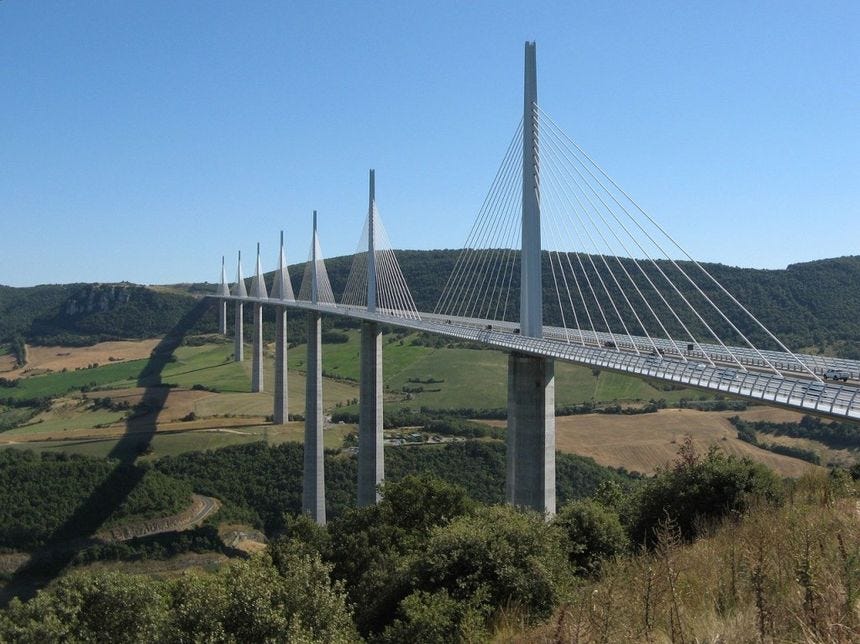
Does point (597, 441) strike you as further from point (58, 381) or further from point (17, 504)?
point (58, 381)

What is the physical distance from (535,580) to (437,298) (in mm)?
54298

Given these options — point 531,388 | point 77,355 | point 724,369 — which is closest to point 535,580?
point 724,369

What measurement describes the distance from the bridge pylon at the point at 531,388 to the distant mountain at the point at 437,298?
1956 millimetres

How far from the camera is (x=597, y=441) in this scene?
4438cm

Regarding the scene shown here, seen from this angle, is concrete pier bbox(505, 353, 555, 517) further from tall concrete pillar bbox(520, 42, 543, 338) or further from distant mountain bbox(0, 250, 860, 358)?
distant mountain bbox(0, 250, 860, 358)

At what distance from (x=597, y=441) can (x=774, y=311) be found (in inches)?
571

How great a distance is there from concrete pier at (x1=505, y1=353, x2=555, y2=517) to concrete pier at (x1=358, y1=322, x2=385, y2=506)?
1643cm

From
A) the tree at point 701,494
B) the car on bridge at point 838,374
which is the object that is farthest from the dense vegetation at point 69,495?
the car on bridge at point 838,374

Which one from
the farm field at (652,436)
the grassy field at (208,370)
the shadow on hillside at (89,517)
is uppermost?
the grassy field at (208,370)

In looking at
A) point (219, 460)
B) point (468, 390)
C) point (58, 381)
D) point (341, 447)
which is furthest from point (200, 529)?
point (58, 381)

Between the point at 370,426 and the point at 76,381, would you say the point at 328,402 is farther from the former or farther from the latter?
the point at 76,381

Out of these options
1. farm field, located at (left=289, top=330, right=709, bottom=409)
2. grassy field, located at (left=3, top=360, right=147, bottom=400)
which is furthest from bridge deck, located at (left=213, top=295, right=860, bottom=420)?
grassy field, located at (left=3, top=360, right=147, bottom=400)

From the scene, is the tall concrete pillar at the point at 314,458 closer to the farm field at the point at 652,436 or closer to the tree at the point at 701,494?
the farm field at the point at 652,436

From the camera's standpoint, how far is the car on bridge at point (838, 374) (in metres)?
12.9
